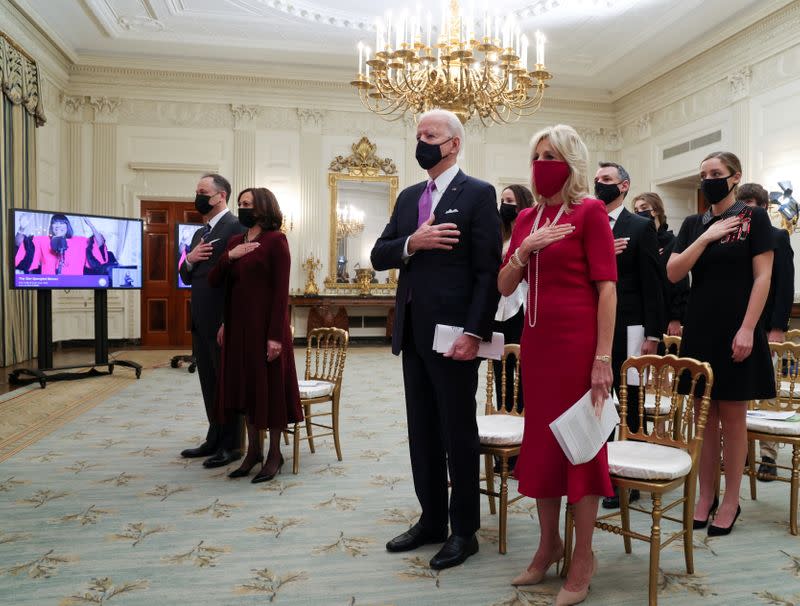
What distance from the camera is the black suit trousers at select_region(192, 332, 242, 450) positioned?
3826mm

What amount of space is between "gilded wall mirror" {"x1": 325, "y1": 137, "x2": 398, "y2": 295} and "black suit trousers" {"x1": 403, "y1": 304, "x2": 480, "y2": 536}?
26.8 ft

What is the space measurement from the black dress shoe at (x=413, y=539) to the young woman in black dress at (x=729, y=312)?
117 centimetres

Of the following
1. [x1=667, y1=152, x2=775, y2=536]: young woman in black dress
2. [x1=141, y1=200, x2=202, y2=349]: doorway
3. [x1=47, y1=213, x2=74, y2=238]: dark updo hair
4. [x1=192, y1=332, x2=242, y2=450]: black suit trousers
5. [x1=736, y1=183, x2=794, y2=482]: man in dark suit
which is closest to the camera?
[x1=667, y1=152, x2=775, y2=536]: young woman in black dress

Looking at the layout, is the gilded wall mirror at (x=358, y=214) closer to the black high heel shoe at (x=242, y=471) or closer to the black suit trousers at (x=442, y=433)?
the black high heel shoe at (x=242, y=471)

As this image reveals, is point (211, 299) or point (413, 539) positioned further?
point (211, 299)

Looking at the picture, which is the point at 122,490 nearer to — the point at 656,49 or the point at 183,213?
the point at 183,213

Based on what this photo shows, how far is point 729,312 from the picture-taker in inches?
106

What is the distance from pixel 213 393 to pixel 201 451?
361 mm

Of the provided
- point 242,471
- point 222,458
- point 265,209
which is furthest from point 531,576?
point 265,209

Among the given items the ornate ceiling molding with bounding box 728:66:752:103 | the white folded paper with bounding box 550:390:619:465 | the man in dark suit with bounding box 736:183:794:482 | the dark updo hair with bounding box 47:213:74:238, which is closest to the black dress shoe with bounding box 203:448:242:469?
the white folded paper with bounding box 550:390:619:465

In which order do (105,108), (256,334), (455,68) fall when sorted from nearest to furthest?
(256,334), (455,68), (105,108)

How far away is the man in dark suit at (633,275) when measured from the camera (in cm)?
295

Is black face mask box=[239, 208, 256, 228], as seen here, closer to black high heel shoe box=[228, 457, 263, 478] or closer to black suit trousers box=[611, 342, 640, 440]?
black high heel shoe box=[228, 457, 263, 478]

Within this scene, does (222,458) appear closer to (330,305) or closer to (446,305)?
(446,305)
